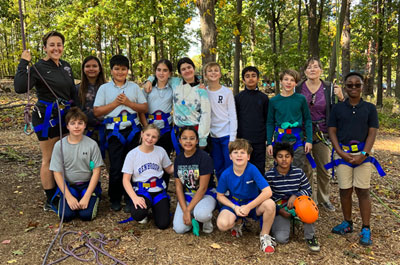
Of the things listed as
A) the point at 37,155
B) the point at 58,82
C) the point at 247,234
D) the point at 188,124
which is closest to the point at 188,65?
the point at 188,124

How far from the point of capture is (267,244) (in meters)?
3.53

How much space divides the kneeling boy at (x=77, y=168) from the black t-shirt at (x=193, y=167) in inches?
46.9

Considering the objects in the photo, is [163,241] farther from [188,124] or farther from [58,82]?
[58,82]

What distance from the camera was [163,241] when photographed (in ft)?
12.1

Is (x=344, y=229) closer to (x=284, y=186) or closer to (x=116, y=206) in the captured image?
(x=284, y=186)

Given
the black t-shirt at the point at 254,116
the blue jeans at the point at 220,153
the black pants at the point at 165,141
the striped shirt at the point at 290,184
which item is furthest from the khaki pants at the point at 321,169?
the black pants at the point at 165,141

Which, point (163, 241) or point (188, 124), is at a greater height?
point (188, 124)

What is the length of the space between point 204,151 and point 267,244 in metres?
1.43

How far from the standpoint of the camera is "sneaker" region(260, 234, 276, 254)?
11.5 ft

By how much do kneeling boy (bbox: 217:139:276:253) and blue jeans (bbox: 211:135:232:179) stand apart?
0.62 meters

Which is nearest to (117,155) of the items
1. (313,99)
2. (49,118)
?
(49,118)

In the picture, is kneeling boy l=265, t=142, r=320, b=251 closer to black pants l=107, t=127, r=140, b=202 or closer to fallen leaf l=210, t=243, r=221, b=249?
fallen leaf l=210, t=243, r=221, b=249

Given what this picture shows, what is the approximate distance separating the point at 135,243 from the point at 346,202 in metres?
2.77

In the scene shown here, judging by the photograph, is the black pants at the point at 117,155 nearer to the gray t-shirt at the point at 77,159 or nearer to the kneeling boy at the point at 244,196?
the gray t-shirt at the point at 77,159
